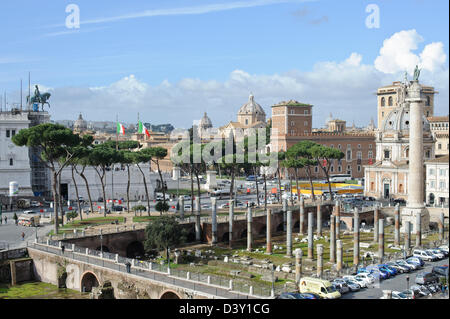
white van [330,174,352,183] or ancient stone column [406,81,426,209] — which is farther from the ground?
ancient stone column [406,81,426,209]

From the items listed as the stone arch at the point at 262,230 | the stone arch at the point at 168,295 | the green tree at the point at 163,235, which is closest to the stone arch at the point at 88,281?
the stone arch at the point at 168,295

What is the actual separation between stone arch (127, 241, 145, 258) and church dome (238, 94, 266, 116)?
9008 cm

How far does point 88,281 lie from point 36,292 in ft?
12.2

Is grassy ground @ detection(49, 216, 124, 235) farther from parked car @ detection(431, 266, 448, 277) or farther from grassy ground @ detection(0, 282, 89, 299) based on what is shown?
parked car @ detection(431, 266, 448, 277)

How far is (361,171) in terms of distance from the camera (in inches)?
3912

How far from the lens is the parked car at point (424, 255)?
125 feet

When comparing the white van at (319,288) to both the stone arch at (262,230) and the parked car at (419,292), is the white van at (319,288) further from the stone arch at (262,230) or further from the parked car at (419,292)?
the stone arch at (262,230)

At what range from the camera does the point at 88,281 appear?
111 feet

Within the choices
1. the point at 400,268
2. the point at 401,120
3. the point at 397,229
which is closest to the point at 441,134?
the point at 401,120

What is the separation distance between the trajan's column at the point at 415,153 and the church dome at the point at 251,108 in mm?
85524

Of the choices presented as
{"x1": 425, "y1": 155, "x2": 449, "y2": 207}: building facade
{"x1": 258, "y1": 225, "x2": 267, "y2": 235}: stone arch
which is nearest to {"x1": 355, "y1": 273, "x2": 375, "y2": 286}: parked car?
{"x1": 258, "y1": 225, "x2": 267, "y2": 235}: stone arch

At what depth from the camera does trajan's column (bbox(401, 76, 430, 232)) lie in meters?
47.0

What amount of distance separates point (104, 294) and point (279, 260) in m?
15.0
